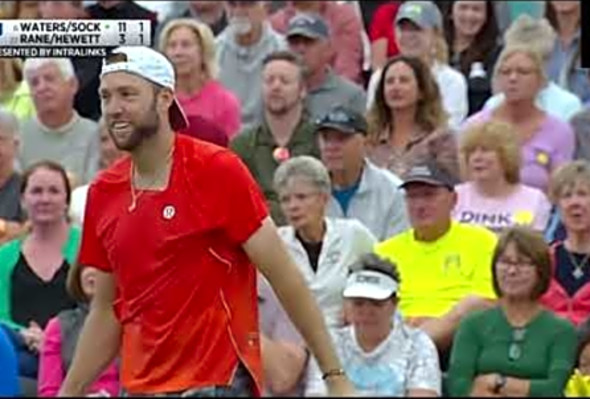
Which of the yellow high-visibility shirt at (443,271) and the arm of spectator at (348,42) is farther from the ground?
the arm of spectator at (348,42)

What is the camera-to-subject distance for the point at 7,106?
12742mm

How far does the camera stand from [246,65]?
43.0 feet

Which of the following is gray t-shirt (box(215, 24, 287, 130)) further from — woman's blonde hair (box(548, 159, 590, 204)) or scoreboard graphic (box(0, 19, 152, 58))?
scoreboard graphic (box(0, 19, 152, 58))

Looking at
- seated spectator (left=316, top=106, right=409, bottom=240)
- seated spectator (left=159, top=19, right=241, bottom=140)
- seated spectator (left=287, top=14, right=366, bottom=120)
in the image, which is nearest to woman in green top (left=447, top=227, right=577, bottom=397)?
seated spectator (left=316, top=106, right=409, bottom=240)

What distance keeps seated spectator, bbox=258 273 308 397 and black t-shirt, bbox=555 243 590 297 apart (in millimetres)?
1344

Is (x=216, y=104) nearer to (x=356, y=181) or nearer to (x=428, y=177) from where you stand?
(x=356, y=181)

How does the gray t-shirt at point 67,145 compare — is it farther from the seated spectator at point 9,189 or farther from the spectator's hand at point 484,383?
the spectator's hand at point 484,383

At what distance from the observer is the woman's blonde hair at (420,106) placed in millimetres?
11711

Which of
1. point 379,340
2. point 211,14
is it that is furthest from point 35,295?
point 211,14

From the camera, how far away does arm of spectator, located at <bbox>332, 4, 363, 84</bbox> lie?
1366 centimetres

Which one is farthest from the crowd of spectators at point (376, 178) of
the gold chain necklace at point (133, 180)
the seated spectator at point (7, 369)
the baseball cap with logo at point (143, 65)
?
the baseball cap with logo at point (143, 65)

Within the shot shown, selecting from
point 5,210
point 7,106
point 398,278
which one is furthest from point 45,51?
point 7,106

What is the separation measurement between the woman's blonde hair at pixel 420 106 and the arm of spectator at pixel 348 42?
1771 mm

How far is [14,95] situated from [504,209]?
370cm
